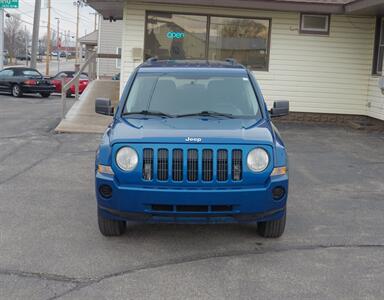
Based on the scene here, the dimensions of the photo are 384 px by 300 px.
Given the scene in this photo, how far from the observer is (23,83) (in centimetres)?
2553

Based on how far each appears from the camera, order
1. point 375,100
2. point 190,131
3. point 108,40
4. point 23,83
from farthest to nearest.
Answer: point 108,40, point 23,83, point 375,100, point 190,131

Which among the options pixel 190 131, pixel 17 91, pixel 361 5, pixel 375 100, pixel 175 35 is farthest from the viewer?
pixel 17 91

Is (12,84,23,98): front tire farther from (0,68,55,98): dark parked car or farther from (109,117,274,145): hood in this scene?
(109,117,274,145): hood

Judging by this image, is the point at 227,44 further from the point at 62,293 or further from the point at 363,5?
the point at 62,293

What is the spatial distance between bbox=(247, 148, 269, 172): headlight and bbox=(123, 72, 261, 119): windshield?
97cm

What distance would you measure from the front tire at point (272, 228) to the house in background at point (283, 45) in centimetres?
984

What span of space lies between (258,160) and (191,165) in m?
0.64

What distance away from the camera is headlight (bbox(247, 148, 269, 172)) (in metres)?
5.10

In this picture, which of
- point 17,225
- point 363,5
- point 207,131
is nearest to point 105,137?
point 207,131

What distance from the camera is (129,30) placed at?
1479 centimetres

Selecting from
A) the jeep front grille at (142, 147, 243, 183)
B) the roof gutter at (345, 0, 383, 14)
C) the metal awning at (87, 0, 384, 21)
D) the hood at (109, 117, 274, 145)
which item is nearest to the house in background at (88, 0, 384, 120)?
the metal awning at (87, 0, 384, 21)

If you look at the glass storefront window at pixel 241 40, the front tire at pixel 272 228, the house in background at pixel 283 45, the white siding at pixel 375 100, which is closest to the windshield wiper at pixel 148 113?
the front tire at pixel 272 228

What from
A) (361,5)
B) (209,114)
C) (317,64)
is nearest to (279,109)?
(209,114)

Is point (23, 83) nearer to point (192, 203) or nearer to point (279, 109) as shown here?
point (279, 109)
